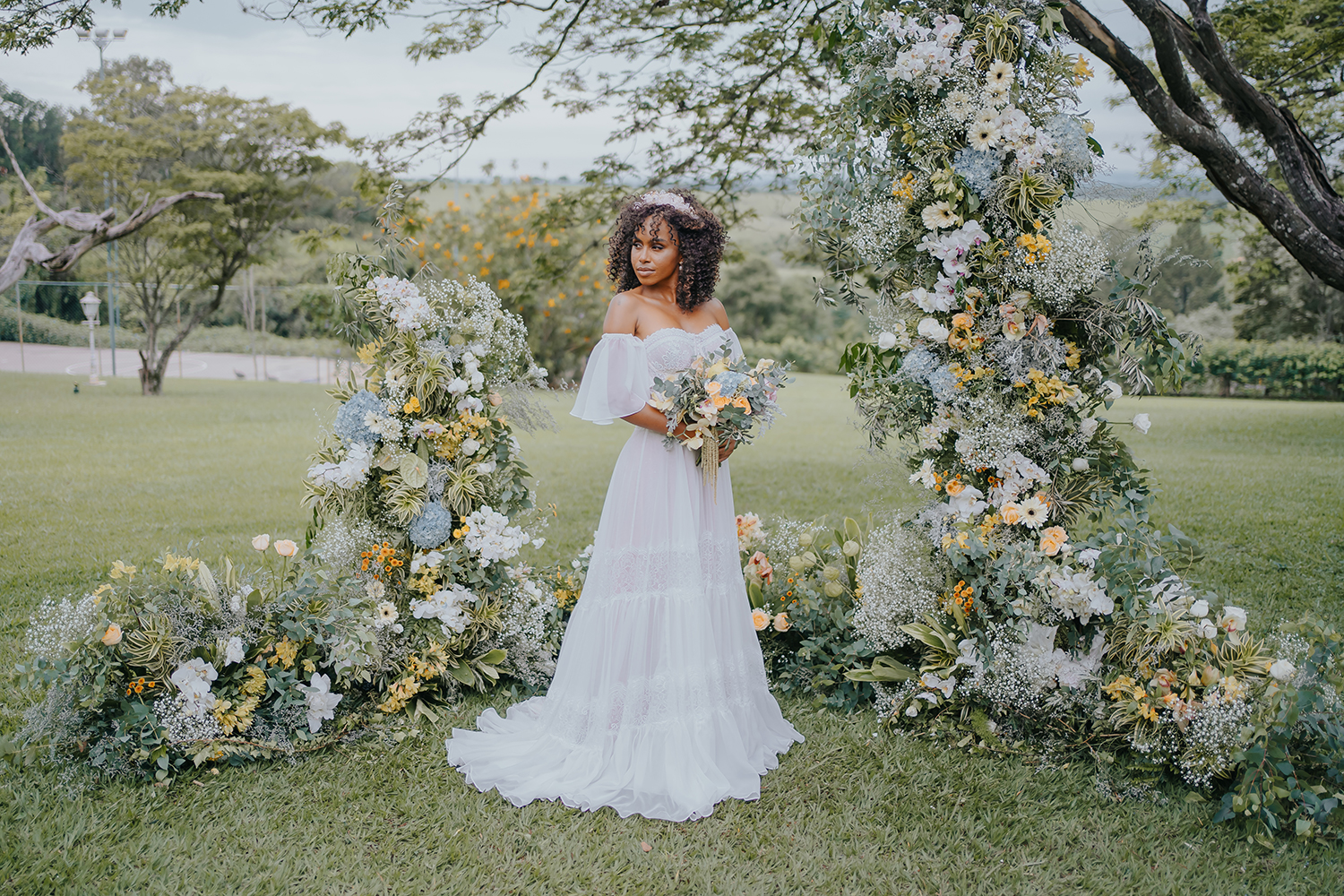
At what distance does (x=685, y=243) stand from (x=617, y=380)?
600 mm

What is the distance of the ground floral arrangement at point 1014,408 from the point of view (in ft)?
10.2

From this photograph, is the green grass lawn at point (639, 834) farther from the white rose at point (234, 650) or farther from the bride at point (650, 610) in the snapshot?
the white rose at point (234, 650)

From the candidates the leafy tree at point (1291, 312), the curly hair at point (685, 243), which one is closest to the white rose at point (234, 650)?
the curly hair at point (685, 243)

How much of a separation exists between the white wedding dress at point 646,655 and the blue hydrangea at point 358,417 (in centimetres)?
103

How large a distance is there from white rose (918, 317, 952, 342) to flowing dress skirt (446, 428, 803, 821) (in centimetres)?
104

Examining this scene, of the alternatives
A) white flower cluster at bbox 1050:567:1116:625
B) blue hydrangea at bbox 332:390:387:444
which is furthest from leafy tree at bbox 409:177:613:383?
white flower cluster at bbox 1050:567:1116:625

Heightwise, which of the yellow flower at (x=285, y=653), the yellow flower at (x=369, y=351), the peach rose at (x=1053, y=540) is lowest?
the yellow flower at (x=285, y=653)

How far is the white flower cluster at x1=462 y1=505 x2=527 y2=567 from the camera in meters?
3.78

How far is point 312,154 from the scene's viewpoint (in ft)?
58.4

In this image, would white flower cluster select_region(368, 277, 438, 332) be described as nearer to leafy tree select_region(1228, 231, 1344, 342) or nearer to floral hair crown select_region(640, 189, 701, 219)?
floral hair crown select_region(640, 189, 701, 219)

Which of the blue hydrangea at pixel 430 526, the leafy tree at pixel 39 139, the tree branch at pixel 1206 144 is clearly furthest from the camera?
the leafy tree at pixel 39 139

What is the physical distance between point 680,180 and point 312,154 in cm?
1324

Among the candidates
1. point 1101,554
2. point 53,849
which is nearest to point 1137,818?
point 1101,554

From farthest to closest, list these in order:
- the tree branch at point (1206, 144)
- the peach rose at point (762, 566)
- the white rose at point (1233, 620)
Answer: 1. the tree branch at point (1206, 144)
2. the peach rose at point (762, 566)
3. the white rose at point (1233, 620)
